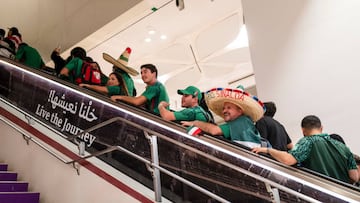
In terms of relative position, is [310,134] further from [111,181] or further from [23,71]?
[23,71]

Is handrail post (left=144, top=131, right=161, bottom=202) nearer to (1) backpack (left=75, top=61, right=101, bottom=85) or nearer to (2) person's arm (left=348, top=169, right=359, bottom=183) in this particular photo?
(2) person's arm (left=348, top=169, right=359, bottom=183)

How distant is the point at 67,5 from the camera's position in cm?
838

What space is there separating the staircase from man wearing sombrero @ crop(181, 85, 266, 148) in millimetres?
1691

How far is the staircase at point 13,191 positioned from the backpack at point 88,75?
1376 millimetres

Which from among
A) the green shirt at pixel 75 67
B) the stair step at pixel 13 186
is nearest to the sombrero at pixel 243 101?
the stair step at pixel 13 186

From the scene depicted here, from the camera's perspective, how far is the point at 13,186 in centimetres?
378

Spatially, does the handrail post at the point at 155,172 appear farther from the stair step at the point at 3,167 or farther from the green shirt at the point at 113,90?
the stair step at the point at 3,167

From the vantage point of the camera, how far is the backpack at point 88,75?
4797 mm

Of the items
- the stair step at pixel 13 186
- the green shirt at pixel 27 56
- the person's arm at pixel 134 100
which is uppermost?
the green shirt at pixel 27 56

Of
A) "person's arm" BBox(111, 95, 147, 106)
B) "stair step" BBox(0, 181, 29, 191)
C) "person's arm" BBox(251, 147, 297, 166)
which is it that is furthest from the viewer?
"person's arm" BBox(111, 95, 147, 106)

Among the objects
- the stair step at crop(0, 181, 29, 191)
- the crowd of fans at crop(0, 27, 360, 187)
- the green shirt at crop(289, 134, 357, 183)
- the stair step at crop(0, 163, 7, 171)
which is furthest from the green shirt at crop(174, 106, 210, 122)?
the stair step at crop(0, 163, 7, 171)

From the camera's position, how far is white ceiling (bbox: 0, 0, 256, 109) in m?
7.30

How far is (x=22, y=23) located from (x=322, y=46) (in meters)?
7.39

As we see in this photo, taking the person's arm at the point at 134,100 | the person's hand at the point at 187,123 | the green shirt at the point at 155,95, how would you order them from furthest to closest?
the green shirt at the point at 155,95
the person's arm at the point at 134,100
the person's hand at the point at 187,123
